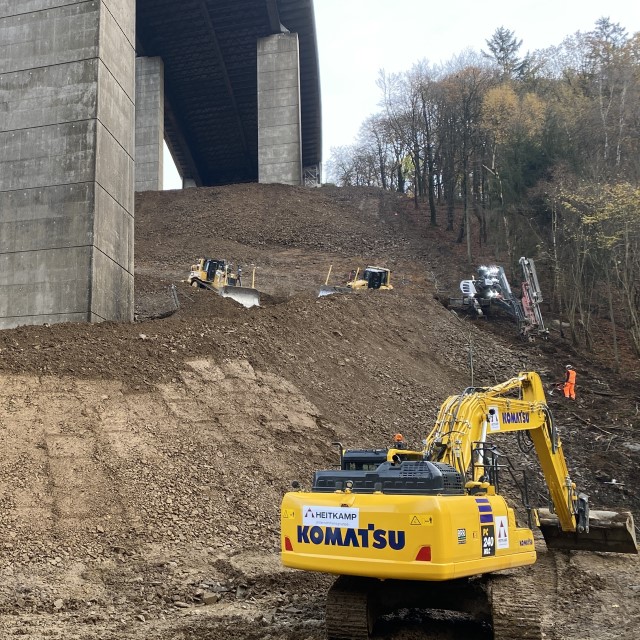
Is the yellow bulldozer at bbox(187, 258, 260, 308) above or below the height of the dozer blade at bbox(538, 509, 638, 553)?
above

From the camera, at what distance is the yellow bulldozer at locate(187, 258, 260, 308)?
25.6 meters

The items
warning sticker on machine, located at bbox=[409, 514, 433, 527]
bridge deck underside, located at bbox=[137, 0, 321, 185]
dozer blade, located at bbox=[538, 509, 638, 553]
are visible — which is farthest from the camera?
bridge deck underside, located at bbox=[137, 0, 321, 185]

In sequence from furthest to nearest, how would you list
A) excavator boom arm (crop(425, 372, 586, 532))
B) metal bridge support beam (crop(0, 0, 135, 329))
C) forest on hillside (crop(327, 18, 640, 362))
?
forest on hillside (crop(327, 18, 640, 362)) < metal bridge support beam (crop(0, 0, 135, 329)) < excavator boom arm (crop(425, 372, 586, 532))

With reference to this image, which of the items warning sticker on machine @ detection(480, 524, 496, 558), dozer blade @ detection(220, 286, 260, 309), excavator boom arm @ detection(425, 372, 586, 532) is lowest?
warning sticker on machine @ detection(480, 524, 496, 558)

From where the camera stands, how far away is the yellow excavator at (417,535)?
5.88 meters

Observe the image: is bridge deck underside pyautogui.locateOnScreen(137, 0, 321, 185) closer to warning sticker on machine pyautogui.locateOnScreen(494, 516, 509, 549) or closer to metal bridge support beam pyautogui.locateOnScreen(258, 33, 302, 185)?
metal bridge support beam pyautogui.locateOnScreen(258, 33, 302, 185)

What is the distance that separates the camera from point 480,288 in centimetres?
2495

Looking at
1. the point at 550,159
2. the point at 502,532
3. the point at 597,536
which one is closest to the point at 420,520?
the point at 502,532

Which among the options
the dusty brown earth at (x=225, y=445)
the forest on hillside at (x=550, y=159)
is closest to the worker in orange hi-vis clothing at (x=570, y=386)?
the dusty brown earth at (x=225, y=445)

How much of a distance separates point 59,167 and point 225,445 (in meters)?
8.84

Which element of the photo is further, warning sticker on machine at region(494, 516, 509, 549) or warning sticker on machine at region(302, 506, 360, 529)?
warning sticker on machine at region(494, 516, 509, 549)

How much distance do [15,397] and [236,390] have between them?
162 inches

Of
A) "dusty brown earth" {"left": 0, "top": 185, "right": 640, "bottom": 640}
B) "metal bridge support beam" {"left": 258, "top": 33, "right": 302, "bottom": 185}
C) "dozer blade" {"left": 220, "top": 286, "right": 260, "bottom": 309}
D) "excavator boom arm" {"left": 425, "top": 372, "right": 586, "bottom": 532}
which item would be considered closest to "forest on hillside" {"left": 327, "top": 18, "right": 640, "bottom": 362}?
"dusty brown earth" {"left": 0, "top": 185, "right": 640, "bottom": 640}

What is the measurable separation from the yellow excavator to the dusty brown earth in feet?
1.33
